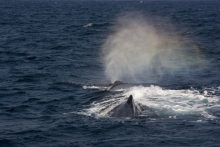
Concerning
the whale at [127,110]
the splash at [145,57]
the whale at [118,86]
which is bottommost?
the whale at [127,110]

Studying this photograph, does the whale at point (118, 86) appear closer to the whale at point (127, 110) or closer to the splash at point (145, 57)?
the splash at point (145, 57)

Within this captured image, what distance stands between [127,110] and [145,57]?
24.2m

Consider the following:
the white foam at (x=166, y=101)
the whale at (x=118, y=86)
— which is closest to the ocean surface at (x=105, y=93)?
the white foam at (x=166, y=101)

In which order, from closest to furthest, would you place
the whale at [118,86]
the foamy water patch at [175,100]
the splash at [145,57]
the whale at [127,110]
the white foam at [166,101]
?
1. the whale at [127,110]
2. the white foam at [166,101]
3. the foamy water patch at [175,100]
4. the whale at [118,86]
5. the splash at [145,57]

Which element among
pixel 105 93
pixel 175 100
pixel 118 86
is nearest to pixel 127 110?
pixel 175 100

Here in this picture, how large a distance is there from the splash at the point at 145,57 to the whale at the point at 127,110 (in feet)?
34.1

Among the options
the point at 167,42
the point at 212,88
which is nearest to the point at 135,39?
the point at 167,42

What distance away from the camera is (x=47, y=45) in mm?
55594

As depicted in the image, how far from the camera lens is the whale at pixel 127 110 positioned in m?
22.6

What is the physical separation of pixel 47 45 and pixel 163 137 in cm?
3911

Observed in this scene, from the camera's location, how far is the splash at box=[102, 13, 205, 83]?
122 feet

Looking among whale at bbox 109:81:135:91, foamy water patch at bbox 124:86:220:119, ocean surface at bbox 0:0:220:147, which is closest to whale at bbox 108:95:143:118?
ocean surface at bbox 0:0:220:147

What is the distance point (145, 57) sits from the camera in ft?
152

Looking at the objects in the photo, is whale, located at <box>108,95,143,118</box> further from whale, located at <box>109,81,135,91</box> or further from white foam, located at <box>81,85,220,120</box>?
whale, located at <box>109,81,135,91</box>
